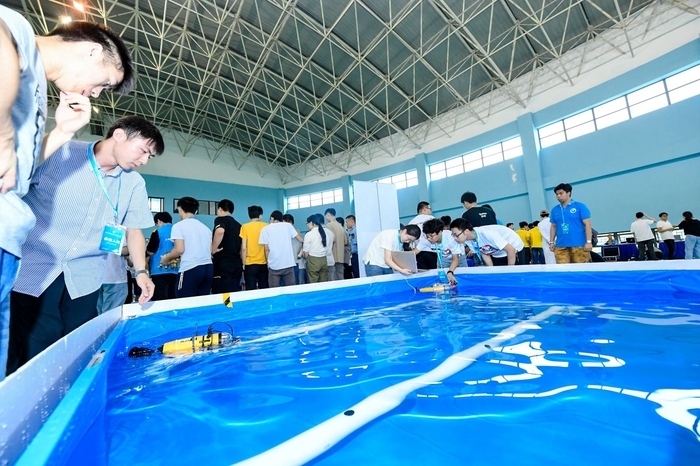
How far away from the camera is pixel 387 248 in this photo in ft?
13.2

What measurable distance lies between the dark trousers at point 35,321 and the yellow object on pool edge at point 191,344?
75 cm

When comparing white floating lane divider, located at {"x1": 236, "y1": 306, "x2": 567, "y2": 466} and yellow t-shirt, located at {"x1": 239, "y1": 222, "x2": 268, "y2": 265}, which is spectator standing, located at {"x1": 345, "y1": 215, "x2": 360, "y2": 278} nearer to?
yellow t-shirt, located at {"x1": 239, "y1": 222, "x2": 268, "y2": 265}

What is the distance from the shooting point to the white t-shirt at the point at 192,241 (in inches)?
116

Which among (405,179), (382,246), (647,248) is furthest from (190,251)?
(405,179)

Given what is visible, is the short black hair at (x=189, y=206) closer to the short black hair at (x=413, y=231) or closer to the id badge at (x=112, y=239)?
the id badge at (x=112, y=239)

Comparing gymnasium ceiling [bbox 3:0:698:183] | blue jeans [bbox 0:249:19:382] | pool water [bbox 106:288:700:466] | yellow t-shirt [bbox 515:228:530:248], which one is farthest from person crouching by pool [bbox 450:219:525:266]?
gymnasium ceiling [bbox 3:0:698:183]

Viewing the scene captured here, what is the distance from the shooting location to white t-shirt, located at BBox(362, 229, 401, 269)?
402cm

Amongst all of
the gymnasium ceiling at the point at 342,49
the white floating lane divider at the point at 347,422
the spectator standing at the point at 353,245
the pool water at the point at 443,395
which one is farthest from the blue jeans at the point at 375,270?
the gymnasium ceiling at the point at 342,49

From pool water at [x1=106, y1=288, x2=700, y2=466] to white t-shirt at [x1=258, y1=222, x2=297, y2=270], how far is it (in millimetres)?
1812

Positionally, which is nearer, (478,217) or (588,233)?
(588,233)

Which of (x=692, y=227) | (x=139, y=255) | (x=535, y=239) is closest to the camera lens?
(x=139, y=255)

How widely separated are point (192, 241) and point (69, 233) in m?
1.82

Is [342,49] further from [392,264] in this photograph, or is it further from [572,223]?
[572,223]

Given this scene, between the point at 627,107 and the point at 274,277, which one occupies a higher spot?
the point at 627,107
